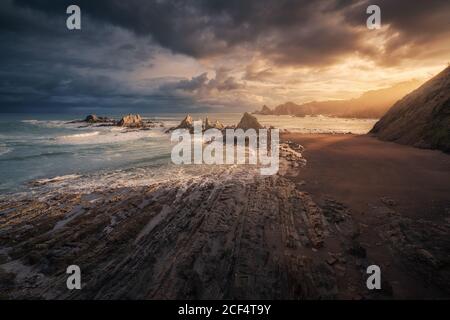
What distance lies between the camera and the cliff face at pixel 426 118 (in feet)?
68.3

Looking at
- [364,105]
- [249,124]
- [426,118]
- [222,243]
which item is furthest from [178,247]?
[364,105]

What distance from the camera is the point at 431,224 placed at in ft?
28.1

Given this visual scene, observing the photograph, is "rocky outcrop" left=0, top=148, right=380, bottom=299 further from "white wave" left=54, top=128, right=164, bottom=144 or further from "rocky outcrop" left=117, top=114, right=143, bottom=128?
"rocky outcrop" left=117, top=114, right=143, bottom=128

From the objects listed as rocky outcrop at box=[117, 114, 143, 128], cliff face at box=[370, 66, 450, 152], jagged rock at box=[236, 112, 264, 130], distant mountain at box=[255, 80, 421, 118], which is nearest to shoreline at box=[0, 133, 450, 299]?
cliff face at box=[370, 66, 450, 152]

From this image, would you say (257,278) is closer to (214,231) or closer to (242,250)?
(242,250)

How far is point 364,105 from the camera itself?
15100cm

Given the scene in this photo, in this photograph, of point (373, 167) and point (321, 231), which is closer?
point (321, 231)

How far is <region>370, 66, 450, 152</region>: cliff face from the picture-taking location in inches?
820

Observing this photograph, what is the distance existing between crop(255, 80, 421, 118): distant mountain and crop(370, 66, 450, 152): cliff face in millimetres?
101794

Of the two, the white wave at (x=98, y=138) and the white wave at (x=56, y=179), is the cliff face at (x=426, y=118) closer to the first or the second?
the white wave at (x=56, y=179)

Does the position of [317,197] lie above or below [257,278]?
above

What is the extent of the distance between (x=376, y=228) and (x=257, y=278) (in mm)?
5334

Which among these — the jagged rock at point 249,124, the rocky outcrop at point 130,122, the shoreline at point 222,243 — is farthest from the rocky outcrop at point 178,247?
the rocky outcrop at point 130,122
